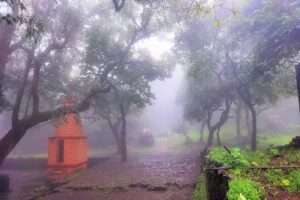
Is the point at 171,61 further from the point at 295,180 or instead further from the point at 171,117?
the point at 171,117

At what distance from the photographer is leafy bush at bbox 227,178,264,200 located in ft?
11.5

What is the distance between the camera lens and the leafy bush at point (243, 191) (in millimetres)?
3507

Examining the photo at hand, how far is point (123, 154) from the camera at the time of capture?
22.1 m

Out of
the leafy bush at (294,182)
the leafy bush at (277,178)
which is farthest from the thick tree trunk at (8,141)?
the leafy bush at (294,182)

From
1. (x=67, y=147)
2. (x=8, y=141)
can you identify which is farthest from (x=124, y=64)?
(x=8, y=141)

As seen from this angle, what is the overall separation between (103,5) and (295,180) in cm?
1725

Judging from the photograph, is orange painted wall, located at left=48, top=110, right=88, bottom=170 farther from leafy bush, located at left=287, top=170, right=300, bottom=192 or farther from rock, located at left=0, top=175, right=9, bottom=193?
leafy bush, located at left=287, top=170, right=300, bottom=192

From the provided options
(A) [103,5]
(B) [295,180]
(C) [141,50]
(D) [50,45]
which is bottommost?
(B) [295,180]

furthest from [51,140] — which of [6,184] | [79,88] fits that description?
[6,184]

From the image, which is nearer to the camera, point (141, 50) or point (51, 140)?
point (51, 140)

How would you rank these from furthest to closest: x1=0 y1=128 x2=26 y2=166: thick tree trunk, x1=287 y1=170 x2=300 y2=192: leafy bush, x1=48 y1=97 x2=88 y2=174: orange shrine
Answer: x1=48 y1=97 x2=88 y2=174: orange shrine
x1=0 y1=128 x2=26 y2=166: thick tree trunk
x1=287 y1=170 x2=300 y2=192: leafy bush

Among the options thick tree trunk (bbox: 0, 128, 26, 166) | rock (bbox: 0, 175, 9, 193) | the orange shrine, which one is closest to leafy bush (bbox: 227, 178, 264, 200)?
thick tree trunk (bbox: 0, 128, 26, 166)

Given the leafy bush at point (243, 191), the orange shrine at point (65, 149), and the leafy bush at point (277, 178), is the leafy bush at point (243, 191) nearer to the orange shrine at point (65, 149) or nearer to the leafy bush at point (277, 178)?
the leafy bush at point (277, 178)

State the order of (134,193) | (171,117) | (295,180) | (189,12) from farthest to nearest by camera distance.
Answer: (171,117)
(134,193)
(189,12)
(295,180)
